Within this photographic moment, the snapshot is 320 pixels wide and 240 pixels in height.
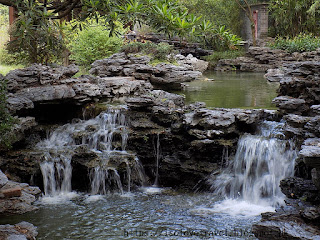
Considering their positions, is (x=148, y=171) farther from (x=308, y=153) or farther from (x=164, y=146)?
(x=308, y=153)

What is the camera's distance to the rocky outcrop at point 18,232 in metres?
5.57

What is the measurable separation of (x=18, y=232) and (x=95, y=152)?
4.03m

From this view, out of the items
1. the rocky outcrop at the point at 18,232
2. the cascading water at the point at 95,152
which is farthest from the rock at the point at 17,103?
the rocky outcrop at the point at 18,232

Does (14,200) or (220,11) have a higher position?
(220,11)

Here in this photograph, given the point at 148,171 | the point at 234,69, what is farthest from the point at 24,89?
the point at 234,69

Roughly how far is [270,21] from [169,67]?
839 inches

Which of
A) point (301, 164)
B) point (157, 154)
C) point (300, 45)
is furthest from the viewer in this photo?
point (300, 45)

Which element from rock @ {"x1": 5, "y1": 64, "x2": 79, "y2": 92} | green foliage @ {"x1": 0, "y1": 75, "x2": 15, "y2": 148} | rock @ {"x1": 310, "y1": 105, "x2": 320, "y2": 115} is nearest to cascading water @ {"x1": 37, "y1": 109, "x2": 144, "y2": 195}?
green foliage @ {"x1": 0, "y1": 75, "x2": 15, "y2": 148}

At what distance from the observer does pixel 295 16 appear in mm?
29406

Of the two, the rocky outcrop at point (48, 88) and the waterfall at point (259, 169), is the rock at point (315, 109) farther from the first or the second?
the rocky outcrop at point (48, 88)

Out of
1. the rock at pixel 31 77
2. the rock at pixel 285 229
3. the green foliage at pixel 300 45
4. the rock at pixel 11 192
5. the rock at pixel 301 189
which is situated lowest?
the rock at pixel 285 229

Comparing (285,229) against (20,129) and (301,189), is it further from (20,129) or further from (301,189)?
(20,129)

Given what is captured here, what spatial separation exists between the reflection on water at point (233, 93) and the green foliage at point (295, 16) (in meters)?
12.7

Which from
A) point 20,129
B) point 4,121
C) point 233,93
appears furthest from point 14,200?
point 233,93
